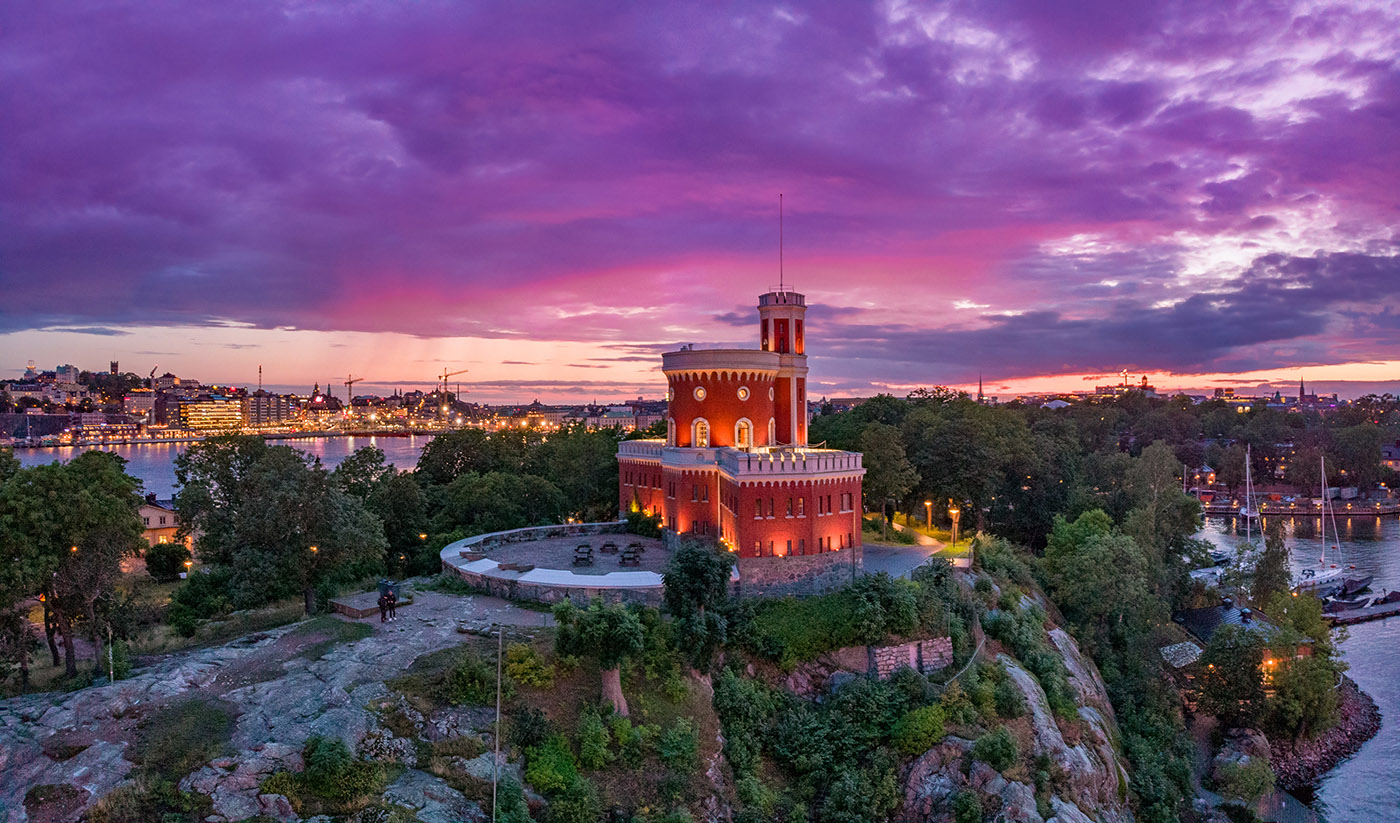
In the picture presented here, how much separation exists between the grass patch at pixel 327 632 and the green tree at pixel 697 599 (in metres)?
11.7

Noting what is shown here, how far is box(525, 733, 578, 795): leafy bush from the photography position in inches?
938

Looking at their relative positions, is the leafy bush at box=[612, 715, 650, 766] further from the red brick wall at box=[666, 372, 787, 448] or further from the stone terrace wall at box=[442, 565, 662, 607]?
the red brick wall at box=[666, 372, 787, 448]

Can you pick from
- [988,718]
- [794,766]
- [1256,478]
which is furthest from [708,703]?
[1256,478]

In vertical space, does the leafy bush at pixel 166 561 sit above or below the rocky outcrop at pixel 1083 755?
above

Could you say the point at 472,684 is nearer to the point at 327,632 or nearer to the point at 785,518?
the point at 327,632

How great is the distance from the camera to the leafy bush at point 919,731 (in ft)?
101

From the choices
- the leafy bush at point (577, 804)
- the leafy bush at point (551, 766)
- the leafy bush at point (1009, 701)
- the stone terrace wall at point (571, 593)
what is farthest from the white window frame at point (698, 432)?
the leafy bush at point (577, 804)

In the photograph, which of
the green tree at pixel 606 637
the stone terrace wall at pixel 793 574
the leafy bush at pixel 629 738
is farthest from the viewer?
the stone terrace wall at pixel 793 574

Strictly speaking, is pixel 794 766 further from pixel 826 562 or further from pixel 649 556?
pixel 649 556

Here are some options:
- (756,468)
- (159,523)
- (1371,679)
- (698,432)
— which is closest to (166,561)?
(159,523)

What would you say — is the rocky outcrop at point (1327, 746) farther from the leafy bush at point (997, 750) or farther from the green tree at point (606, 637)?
the green tree at point (606, 637)

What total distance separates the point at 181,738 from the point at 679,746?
1472cm

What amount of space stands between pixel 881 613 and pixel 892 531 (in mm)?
22581

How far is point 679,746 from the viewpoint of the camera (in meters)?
27.0
